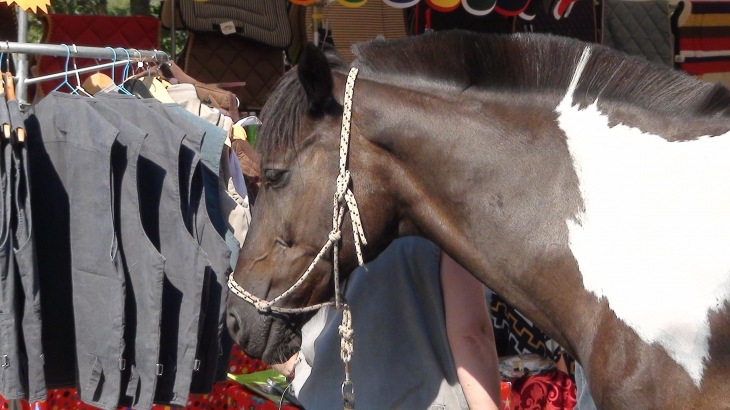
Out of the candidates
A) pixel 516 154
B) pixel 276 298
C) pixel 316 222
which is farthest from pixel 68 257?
pixel 516 154

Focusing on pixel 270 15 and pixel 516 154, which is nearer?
pixel 516 154

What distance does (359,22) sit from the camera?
3.88 metres

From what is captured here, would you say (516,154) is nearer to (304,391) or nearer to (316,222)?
(316,222)

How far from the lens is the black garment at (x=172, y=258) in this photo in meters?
1.94

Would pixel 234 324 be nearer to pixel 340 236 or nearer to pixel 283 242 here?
pixel 283 242

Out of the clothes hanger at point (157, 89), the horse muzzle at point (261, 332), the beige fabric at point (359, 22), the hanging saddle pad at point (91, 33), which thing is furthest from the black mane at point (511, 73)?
the beige fabric at point (359, 22)

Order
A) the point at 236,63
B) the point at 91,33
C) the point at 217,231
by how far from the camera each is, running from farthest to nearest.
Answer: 1. the point at 236,63
2. the point at 91,33
3. the point at 217,231

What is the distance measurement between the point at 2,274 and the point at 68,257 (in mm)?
241

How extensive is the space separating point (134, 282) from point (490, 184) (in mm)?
934

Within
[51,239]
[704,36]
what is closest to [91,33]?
[51,239]

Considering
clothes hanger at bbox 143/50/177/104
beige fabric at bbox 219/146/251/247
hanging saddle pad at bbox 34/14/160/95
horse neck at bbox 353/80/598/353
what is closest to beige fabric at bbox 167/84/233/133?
clothes hanger at bbox 143/50/177/104

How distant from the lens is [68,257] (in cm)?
190

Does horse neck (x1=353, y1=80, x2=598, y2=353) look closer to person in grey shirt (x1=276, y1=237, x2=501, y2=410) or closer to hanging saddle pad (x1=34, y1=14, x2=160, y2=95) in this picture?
person in grey shirt (x1=276, y1=237, x2=501, y2=410)

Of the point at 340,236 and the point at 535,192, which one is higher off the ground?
the point at 535,192
